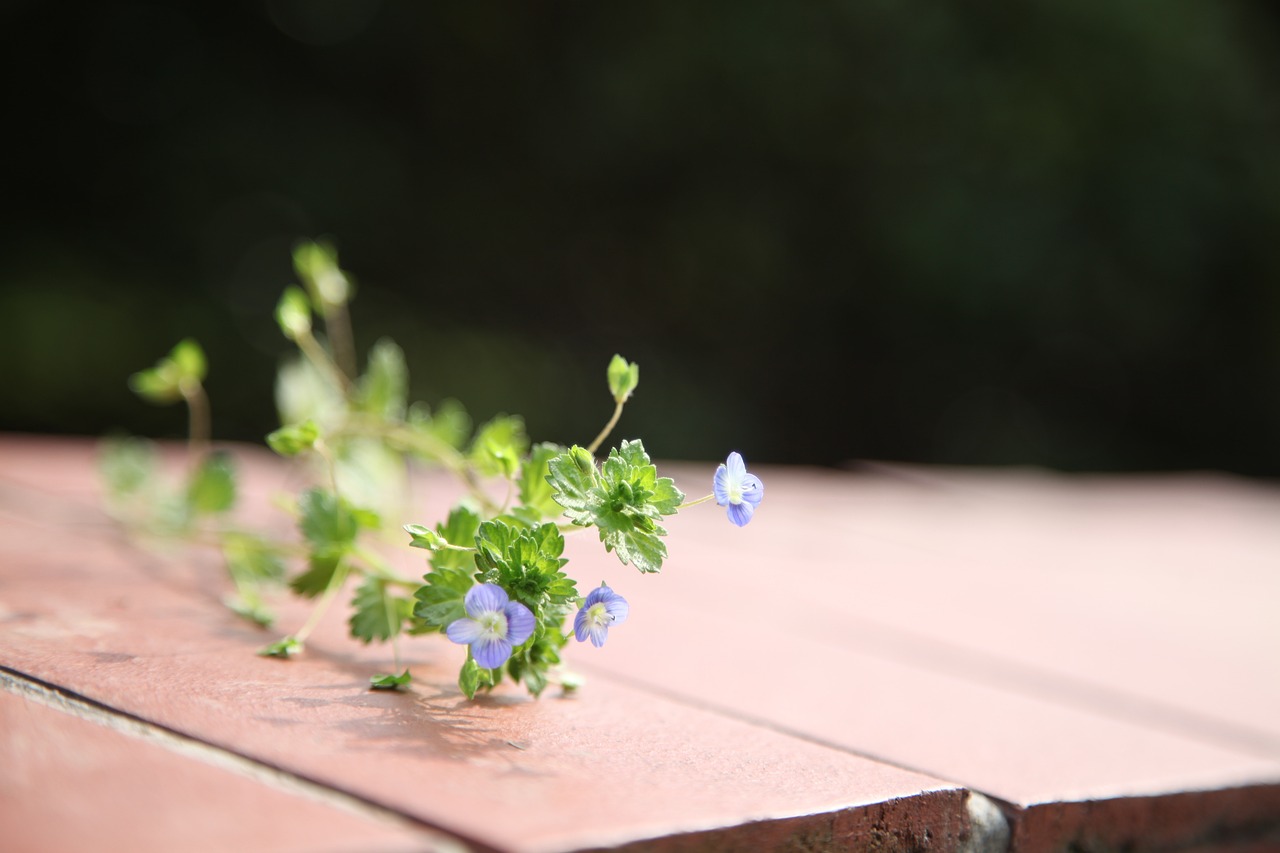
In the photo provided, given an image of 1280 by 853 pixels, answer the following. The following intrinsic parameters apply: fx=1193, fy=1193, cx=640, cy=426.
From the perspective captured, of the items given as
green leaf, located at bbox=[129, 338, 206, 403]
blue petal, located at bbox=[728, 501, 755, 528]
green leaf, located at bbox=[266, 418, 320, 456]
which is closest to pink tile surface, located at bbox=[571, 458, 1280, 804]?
blue petal, located at bbox=[728, 501, 755, 528]

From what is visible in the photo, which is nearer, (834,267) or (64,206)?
(64,206)

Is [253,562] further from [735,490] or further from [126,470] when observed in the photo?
[735,490]

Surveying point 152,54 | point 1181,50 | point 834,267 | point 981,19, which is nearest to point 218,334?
point 152,54

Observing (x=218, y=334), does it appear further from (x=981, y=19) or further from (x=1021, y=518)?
(x=981, y=19)

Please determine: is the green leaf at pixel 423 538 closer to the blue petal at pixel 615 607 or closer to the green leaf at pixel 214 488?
the blue petal at pixel 615 607

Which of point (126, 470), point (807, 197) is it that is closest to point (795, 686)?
point (126, 470)

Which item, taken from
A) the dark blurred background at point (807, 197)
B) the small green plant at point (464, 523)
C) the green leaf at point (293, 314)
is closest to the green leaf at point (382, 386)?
the small green plant at point (464, 523)

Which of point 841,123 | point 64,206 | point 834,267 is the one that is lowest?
point 64,206
